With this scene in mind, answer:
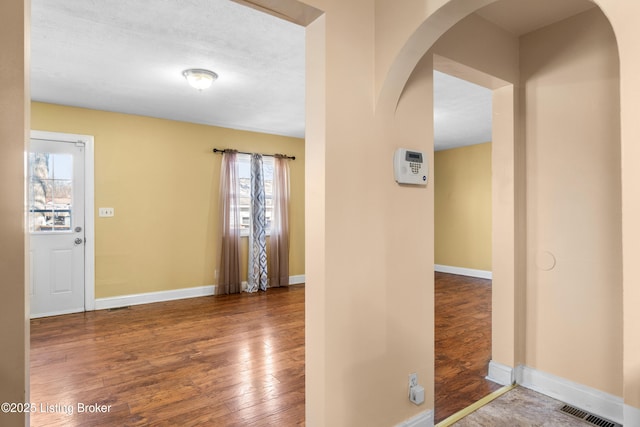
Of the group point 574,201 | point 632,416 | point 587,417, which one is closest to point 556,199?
point 574,201

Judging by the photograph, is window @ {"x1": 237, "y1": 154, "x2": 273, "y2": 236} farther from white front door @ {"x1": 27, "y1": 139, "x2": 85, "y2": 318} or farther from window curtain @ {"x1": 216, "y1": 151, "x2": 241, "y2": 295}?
white front door @ {"x1": 27, "y1": 139, "x2": 85, "y2": 318}

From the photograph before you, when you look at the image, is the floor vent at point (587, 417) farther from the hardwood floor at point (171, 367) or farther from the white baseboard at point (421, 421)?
the hardwood floor at point (171, 367)

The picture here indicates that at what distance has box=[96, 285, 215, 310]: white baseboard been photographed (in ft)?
14.5

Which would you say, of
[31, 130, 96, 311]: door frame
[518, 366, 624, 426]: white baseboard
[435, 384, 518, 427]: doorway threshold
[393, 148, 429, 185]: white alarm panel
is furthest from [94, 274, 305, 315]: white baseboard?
[393, 148, 429, 185]: white alarm panel

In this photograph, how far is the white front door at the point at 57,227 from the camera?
13.3 feet

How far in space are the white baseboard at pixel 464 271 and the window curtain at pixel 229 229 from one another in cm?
427

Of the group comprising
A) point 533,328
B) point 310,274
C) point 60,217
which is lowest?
point 533,328

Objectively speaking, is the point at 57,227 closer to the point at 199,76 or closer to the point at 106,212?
the point at 106,212

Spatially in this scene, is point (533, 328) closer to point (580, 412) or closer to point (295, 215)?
point (580, 412)

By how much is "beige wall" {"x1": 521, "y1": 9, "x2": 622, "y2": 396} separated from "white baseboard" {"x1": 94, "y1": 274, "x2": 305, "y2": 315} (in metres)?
4.16

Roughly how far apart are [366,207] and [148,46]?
2224 millimetres

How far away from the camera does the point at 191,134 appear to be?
5020 millimetres

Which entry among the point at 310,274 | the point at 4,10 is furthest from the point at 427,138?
the point at 4,10

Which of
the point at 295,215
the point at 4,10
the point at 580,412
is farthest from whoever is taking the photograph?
the point at 295,215
